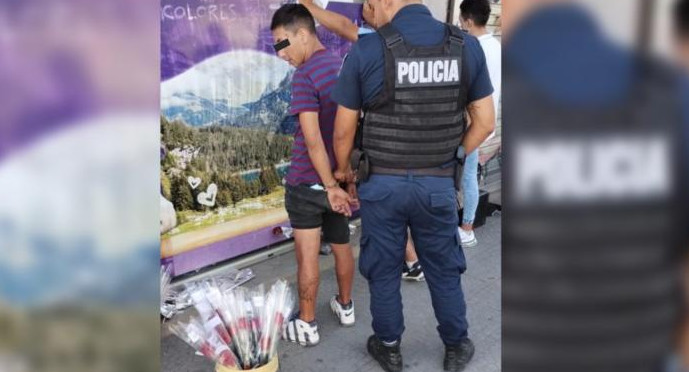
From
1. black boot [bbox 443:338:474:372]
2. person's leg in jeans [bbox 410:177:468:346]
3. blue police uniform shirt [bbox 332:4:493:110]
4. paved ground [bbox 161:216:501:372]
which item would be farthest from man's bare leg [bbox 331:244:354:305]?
blue police uniform shirt [bbox 332:4:493:110]

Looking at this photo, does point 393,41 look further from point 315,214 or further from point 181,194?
point 181,194

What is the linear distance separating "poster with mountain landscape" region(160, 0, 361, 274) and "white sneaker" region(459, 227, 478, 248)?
1488mm

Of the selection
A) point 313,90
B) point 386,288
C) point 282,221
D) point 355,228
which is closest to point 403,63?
point 313,90

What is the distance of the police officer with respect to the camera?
260cm

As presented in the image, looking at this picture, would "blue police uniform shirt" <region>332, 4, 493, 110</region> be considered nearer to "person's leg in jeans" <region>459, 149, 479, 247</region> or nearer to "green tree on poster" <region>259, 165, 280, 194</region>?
"green tree on poster" <region>259, 165, 280, 194</region>

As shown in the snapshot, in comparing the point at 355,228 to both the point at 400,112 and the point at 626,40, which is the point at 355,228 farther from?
the point at 626,40

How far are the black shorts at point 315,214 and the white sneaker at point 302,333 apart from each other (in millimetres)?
475

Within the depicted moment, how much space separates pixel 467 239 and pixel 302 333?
208cm

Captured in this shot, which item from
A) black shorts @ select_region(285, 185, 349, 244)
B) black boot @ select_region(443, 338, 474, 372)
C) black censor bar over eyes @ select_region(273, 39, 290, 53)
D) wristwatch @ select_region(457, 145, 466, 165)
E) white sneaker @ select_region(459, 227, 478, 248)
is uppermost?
black censor bar over eyes @ select_region(273, 39, 290, 53)

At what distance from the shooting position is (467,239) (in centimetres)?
495

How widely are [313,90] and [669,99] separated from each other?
7.32ft

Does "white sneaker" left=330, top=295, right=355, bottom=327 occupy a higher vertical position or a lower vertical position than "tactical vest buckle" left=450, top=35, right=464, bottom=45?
lower

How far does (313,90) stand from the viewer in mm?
2896

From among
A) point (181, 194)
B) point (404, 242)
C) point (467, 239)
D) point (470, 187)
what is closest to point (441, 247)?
point (404, 242)
